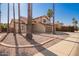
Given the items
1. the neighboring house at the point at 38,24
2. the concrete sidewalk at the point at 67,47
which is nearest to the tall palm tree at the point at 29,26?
the neighboring house at the point at 38,24

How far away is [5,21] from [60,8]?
760mm

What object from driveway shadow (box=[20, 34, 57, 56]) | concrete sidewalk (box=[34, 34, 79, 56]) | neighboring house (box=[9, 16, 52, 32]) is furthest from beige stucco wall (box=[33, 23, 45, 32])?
concrete sidewalk (box=[34, 34, 79, 56])

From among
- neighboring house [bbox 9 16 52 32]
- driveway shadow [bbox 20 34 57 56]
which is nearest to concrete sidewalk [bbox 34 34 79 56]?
driveway shadow [bbox 20 34 57 56]

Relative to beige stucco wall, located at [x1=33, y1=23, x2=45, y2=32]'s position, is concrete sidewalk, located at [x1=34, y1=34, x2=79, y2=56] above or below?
below

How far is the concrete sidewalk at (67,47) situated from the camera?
113 inches

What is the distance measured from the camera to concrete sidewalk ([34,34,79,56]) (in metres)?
2.86

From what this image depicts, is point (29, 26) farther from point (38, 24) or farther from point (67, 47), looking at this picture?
point (67, 47)

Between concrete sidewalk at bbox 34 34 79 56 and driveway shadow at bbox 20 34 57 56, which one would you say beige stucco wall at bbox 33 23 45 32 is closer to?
driveway shadow at bbox 20 34 57 56

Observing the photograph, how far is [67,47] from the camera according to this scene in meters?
2.91

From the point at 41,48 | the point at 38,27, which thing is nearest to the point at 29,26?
the point at 38,27

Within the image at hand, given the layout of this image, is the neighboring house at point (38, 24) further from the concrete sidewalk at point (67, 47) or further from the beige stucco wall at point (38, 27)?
the concrete sidewalk at point (67, 47)

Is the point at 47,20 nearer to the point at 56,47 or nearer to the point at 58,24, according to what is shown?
the point at 58,24

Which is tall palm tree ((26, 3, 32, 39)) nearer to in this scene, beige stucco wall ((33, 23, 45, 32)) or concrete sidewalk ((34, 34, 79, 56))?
beige stucco wall ((33, 23, 45, 32))

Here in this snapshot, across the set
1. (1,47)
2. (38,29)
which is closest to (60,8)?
(38,29)
